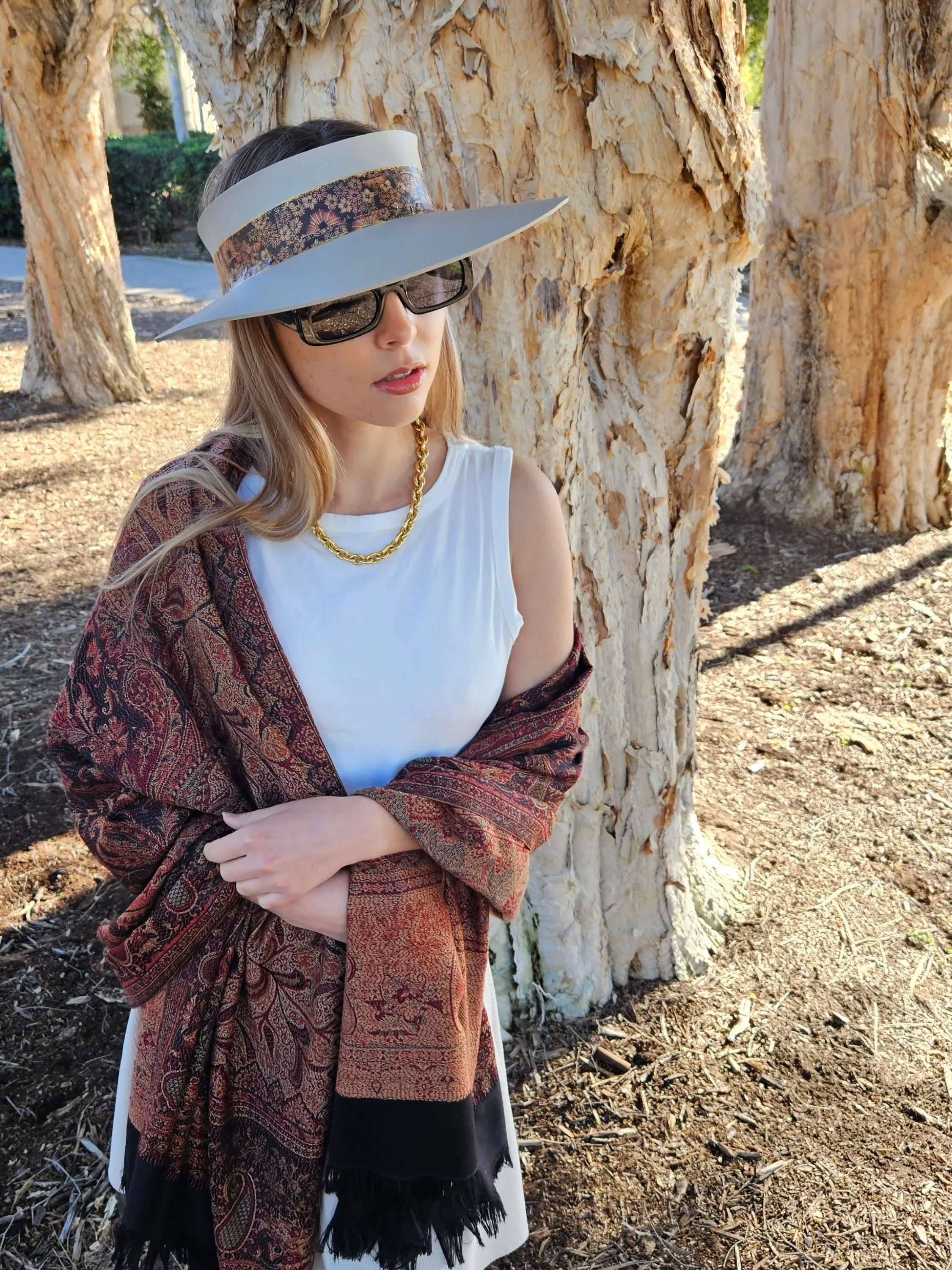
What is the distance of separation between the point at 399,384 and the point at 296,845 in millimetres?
648

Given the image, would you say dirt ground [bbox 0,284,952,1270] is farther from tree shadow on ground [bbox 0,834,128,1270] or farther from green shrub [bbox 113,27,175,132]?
green shrub [bbox 113,27,175,132]

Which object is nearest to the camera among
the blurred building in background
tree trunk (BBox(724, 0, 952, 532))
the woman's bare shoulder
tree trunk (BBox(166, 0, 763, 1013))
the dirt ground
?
the woman's bare shoulder

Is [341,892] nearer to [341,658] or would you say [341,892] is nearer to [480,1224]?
[341,658]

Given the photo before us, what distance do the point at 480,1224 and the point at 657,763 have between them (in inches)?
50.7

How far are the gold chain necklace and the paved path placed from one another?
12.5 meters

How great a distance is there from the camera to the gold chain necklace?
4.96ft

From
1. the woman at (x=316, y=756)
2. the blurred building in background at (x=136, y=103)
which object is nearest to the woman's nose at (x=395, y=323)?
the woman at (x=316, y=756)

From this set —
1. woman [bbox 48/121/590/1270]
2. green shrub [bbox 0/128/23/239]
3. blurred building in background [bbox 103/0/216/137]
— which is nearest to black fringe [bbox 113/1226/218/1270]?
woman [bbox 48/121/590/1270]

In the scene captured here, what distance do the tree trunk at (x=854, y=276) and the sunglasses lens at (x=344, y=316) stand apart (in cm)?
460

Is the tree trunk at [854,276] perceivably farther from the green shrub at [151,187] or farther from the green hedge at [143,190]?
the green hedge at [143,190]

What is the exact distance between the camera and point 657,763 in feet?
8.63

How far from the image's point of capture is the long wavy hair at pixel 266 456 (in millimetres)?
1437

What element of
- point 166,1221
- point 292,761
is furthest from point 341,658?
point 166,1221

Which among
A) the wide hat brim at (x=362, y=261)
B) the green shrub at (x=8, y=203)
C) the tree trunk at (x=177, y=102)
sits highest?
the tree trunk at (x=177, y=102)
